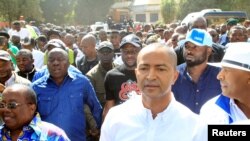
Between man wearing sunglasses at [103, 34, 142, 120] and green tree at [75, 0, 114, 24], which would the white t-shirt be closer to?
man wearing sunglasses at [103, 34, 142, 120]

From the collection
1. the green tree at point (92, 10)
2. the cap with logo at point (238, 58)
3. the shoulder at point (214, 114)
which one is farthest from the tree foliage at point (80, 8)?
the cap with logo at point (238, 58)

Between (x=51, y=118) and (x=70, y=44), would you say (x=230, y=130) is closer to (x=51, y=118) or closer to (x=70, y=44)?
(x=51, y=118)

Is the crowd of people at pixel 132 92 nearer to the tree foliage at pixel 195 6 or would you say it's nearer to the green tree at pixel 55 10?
the tree foliage at pixel 195 6

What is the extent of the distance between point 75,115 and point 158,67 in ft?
7.68

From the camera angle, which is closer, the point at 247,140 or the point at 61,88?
the point at 247,140

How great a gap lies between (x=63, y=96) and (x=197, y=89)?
4.76ft

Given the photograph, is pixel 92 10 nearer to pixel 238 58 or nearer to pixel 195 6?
pixel 195 6

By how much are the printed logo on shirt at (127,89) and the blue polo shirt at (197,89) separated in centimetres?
62

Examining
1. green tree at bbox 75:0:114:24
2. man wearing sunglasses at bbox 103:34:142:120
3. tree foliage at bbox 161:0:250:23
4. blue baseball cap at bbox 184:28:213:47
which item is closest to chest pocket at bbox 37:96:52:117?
man wearing sunglasses at bbox 103:34:142:120

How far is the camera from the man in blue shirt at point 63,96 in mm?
4910

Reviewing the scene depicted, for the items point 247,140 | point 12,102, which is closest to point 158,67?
point 247,140

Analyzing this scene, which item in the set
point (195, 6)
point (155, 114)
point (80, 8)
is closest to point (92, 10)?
point (80, 8)

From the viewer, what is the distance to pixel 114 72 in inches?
209

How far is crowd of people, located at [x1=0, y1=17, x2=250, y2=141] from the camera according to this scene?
9.14ft
